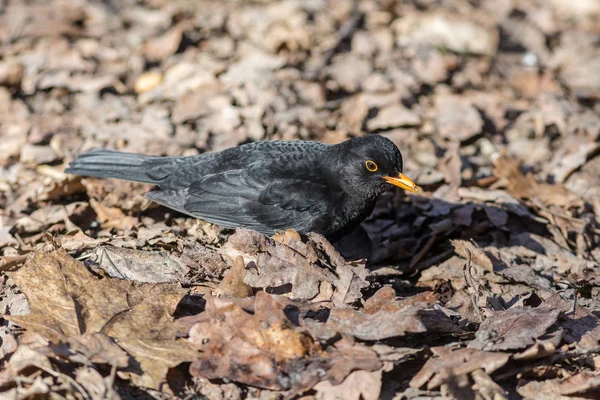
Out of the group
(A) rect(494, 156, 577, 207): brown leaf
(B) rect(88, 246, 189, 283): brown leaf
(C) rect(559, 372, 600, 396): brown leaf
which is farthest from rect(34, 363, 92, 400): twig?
(A) rect(494, 156, 577, 207): brown leaf

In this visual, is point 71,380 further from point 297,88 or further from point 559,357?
point 297,88

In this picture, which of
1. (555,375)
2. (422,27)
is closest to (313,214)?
(555,375)

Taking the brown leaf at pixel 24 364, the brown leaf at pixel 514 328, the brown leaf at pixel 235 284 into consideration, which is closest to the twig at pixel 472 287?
the brown leaf at pixel 514 328

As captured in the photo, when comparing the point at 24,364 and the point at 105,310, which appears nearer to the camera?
the point at 24,364

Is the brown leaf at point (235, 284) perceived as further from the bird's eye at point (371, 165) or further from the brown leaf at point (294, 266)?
the bird's eye at point (371, 165)

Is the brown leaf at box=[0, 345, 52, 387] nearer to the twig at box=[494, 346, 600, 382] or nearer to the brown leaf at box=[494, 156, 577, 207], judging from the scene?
the twig at box=[494, 346, 600, 382]

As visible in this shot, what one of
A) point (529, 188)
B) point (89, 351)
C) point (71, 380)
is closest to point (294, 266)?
point (89, 351)
